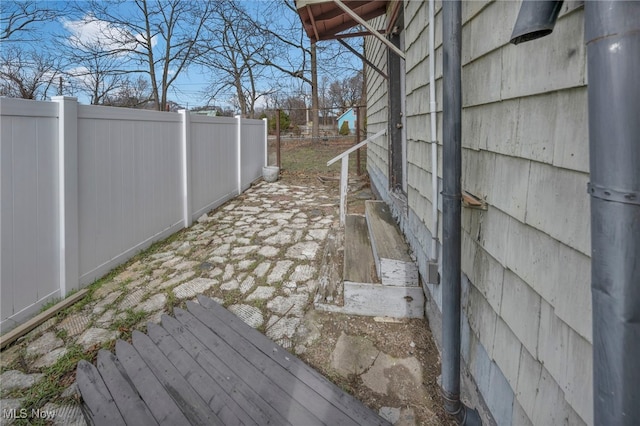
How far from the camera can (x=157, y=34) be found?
46.6 feet

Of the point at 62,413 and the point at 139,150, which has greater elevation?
the point at 139,150

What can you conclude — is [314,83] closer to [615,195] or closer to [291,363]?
[291,363]

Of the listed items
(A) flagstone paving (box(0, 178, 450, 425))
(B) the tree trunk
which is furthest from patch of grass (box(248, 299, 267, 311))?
(B) the tree trunk

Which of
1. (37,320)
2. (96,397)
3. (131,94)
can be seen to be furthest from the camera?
(131,94)

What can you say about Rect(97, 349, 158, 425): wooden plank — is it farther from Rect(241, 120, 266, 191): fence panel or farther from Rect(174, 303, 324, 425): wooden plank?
Rect(241, 120, 266, 191): fence panel

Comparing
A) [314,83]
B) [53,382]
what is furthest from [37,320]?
[314,83]

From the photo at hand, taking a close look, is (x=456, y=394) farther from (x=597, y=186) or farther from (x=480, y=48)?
(x=480, y=48)

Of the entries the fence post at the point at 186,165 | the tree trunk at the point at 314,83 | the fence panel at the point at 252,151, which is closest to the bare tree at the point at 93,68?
the tree trunk at the point at 314,83

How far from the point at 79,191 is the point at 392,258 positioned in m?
2.56

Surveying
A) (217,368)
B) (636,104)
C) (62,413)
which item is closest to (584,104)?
(636,104)

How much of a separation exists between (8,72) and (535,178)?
14573 mm

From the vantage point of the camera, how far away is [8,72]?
10.8m

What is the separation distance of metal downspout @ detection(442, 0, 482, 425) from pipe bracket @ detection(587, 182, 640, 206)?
81 cm

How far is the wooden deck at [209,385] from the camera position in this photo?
1.60m
